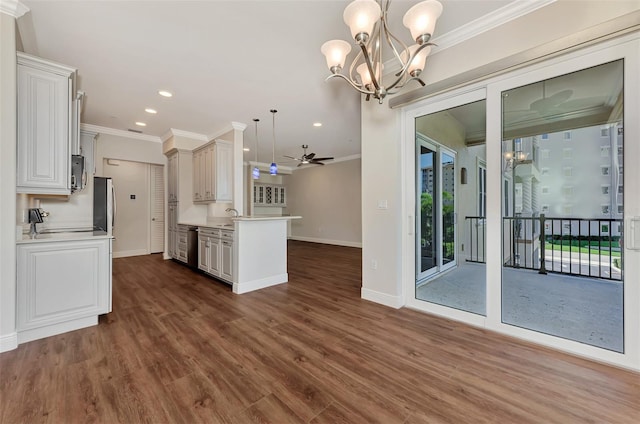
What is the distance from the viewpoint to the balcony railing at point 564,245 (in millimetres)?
2055

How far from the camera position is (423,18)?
1699 millimetres

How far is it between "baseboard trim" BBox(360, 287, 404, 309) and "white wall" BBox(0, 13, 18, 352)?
10.9 feet

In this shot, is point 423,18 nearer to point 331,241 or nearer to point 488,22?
point 488,22

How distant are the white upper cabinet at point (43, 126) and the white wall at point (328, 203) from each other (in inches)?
255

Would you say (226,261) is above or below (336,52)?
below

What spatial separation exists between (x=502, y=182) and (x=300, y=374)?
2376 mm

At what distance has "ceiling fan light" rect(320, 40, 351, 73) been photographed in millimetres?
1976

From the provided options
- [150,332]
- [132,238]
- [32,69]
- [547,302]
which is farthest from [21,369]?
[132,238]

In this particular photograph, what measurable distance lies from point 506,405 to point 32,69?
450 cm

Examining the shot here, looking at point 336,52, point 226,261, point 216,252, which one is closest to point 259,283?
point 226,261

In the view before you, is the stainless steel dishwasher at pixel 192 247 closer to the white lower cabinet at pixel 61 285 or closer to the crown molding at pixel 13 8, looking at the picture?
the white lower cabinet at pixel 61 285

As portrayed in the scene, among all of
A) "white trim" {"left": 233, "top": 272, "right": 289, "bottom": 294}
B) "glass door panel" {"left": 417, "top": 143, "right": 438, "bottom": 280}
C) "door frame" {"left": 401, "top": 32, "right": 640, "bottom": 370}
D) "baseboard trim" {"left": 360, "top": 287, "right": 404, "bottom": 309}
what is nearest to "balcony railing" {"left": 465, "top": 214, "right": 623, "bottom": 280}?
"door frame" {"left": 401, "top": 32, "right": 640, "bottom": 370}

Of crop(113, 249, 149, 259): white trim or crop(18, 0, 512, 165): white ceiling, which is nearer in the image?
crop(18, 0, 512, 165): white ceiling

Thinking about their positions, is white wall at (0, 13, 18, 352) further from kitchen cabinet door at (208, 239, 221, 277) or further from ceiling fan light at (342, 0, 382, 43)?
ceiling fan light at (342, 0, 382, 43)
